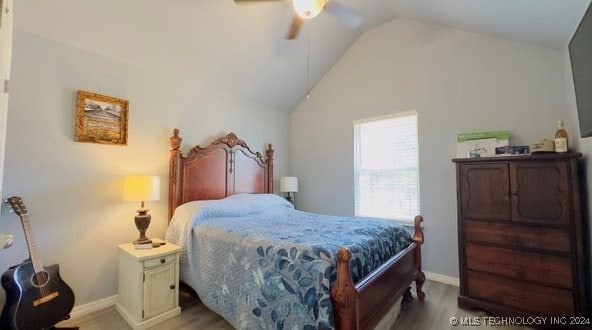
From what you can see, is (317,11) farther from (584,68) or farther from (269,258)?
(269,258)

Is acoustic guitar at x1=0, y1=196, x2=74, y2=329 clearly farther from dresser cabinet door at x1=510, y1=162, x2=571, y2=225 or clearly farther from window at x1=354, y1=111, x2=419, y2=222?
dresser cabinet door at x1=510, y1=162, x2=571, y2=225

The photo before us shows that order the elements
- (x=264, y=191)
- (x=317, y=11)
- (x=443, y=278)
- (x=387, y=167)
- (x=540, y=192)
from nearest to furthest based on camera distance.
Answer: (x=317, y=11) < (x=540, y=192) < (x=443, y=278) < (x=387, y=167) < (x=264, y=191)

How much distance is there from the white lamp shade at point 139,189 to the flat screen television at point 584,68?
3.33 metres

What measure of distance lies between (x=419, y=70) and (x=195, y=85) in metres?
2.95

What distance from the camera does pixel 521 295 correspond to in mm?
2270

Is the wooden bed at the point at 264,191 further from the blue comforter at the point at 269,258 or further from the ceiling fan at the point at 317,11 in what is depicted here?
the ceiling fan at the point at 317,11

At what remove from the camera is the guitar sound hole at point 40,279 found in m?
1.91

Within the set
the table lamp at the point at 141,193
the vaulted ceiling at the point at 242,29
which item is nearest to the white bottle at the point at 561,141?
the vaulted ceiling at the point at 242,29

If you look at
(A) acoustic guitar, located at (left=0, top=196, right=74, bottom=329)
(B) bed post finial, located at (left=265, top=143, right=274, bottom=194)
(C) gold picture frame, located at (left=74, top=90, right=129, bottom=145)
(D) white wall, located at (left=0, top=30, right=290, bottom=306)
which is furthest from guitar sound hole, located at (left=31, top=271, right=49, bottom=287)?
(B) bed post finial, located at (left=265, top=143, right=274, bottom=194)

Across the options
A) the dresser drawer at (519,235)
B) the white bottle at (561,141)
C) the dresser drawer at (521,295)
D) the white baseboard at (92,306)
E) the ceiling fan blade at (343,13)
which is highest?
the ceiling fan blade at (343,13)

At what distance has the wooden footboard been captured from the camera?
1.49 m

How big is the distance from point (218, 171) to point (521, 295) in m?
A: 3.44

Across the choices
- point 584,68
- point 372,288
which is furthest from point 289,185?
point 584,68

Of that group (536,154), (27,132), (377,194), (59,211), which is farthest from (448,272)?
(27,132)
